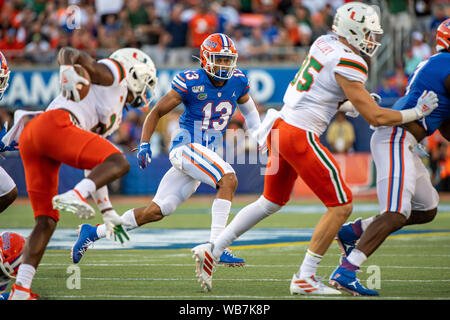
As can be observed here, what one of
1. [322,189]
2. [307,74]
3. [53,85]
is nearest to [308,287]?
[322,189]

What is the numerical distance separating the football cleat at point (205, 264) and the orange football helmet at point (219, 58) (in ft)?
5.79

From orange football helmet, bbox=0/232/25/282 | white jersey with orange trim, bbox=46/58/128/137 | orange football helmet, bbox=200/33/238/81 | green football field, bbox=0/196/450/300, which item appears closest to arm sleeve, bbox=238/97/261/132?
orange football helmet, bbox=200/33/238/81

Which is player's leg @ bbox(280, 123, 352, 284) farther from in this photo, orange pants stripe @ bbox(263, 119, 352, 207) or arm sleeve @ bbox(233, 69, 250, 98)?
arm sleeve @ bbox(233, 69, 250, 98)

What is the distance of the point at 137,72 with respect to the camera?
215 inches

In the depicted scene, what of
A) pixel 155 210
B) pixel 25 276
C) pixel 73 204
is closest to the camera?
pixel 73 204

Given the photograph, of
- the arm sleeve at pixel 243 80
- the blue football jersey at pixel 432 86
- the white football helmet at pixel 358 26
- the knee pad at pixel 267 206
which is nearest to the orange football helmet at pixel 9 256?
the knee pad at pixel 267 206

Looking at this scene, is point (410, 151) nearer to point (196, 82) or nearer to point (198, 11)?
point (196, 82)

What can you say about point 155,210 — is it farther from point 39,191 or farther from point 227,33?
point 227,33

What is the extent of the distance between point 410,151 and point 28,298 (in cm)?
283

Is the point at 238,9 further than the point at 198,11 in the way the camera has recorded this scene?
Yes

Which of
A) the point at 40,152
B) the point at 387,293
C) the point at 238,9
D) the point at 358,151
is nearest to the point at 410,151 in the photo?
the point at 387,293

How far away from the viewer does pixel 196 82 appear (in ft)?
21.9

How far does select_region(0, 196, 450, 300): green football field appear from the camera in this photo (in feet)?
17.3

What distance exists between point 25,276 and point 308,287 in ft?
6.17
